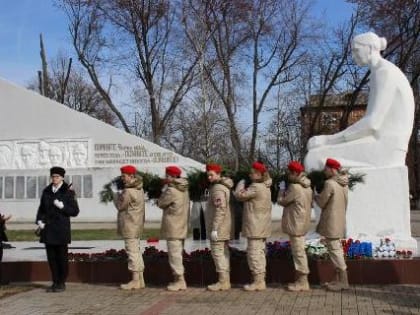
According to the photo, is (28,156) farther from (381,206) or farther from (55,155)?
(381,206)

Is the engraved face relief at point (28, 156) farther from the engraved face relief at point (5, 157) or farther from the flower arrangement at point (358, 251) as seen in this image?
the flower arrangement at point (358, 251)

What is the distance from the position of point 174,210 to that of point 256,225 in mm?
1037

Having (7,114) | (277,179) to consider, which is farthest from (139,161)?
(277,179)

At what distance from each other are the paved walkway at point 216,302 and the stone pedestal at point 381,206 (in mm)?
2843

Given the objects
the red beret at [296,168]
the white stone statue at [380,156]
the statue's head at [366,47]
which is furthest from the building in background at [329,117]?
the red beret at [296,168]

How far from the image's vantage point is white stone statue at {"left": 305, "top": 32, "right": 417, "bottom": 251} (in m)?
10.7

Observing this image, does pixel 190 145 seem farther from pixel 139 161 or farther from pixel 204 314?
pixel 204 314

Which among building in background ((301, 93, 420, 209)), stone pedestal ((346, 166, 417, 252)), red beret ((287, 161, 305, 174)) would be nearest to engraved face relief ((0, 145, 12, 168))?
building in background ((301, 93, 420, 209))

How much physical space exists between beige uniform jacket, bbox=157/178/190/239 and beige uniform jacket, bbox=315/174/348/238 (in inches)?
65.4

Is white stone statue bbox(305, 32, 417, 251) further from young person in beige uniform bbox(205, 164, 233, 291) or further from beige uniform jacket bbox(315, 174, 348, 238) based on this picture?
young person in beige uniform bbox(205, 164, 233, 291)

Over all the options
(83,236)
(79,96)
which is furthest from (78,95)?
(83,236)

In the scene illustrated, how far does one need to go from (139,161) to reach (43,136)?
4068 millimetres

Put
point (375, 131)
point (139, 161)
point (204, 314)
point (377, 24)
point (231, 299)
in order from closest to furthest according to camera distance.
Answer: point (204, 314) < point (231, 299) < point (375, 131) < point (139, 161) < point (377, 24)

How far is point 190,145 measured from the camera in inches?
1479
